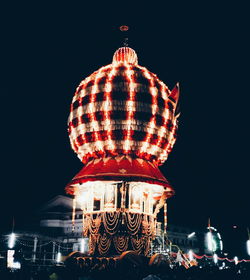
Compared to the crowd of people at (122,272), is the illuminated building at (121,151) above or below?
above

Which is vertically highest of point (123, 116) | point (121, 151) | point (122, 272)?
point (123, 116)

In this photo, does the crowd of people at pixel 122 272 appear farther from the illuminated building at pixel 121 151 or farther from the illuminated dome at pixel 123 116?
the illuminated dome at pixel 123 116

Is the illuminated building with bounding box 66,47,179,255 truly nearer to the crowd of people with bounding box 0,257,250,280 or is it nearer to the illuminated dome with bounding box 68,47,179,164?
the illuminated dome with bounding box 68,47,179,164

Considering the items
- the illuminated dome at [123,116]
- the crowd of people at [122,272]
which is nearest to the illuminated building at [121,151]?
the illuminated dome at [123,116]

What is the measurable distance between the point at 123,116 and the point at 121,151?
1785mm

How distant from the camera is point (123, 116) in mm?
18203

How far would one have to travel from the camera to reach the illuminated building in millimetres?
17969

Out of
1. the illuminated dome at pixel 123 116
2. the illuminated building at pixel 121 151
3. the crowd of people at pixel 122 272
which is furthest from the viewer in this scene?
the illuminated dome at pixel 123 116

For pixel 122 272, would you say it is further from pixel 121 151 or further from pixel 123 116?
pixel 123 116

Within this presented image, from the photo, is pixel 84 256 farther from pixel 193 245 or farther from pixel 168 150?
pixel 193 245

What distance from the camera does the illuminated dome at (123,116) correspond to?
59.9ft

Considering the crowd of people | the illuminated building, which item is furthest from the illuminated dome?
the crowd of people

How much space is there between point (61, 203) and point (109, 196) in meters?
27.9

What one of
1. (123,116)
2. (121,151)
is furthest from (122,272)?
(123,116)
